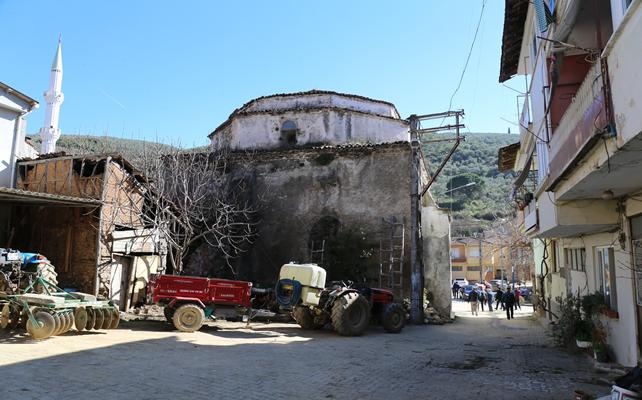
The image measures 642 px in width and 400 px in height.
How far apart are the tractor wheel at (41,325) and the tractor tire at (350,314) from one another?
6.91 meters

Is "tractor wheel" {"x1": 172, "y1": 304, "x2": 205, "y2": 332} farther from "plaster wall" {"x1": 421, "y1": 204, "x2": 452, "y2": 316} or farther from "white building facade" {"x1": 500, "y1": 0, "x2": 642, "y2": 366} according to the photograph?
"plaster wall" {"x1": 421, "y1": 204, "x2": 452, "y2": 316}

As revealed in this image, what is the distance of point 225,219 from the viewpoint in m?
19.9

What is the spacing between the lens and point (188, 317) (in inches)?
505

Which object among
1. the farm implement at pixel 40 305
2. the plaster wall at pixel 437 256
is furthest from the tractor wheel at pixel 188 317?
the plaster wall at pixel 437 256

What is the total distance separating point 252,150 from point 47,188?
9.49 m

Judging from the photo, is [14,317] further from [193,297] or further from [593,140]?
[593,140]

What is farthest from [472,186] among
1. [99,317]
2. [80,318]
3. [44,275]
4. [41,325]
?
[41,325]

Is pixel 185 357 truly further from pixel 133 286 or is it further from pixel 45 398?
pixel 133 286

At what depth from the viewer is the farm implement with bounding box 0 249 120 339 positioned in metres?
9.86

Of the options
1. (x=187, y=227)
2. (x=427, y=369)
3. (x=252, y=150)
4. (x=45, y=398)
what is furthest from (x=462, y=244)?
Result: (x=45, y=398)

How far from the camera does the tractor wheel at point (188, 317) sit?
41.6ft

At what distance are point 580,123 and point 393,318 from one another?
9.87 m

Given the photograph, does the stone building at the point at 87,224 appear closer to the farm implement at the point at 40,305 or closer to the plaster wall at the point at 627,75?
the farm implement at the point at 40,305

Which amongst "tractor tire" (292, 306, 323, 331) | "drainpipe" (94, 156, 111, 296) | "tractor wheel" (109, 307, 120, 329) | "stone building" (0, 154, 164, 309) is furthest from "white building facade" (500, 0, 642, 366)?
"stone building" (0, 154, 164, 309)
